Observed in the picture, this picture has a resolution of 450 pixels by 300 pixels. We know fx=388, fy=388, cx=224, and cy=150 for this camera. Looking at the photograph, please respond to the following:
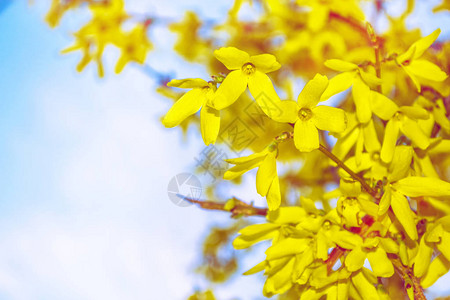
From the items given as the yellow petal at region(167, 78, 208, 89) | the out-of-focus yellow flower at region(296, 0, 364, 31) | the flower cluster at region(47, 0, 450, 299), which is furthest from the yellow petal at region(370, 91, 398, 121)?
the out-of-focus yellow flower at region(296, 0, 364, 31)

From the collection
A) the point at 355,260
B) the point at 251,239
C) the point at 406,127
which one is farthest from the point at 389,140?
the point at 251,239

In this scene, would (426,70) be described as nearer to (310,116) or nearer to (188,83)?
(310,116)

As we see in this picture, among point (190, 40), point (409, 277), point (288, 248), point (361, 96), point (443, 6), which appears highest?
point (190, 40)

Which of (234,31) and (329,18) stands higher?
(234,31)

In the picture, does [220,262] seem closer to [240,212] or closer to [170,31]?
[240,212]

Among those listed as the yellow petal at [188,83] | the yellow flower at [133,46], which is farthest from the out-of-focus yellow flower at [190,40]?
the yellow petal at [188,83]

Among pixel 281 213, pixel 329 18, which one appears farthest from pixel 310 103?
pixel 329 18

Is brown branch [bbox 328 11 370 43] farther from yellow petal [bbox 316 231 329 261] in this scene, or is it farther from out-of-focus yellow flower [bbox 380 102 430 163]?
yellow petal [bbox 316 231 329 261]
